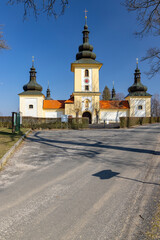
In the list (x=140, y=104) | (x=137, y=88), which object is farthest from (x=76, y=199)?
(x=137, y=88)

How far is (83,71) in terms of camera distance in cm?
3500

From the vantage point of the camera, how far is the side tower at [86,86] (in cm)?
3481

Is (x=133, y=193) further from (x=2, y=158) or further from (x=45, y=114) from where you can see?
(x=45, y=114)

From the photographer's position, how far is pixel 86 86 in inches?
1395

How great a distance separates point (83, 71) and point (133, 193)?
112ft

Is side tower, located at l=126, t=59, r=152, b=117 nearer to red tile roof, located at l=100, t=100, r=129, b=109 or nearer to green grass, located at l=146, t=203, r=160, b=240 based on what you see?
red tile roof, located at l=100, t=100, r=129, b=109

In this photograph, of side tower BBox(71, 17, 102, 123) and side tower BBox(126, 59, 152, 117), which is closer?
side tower BBox(71, 17, 102, 123)

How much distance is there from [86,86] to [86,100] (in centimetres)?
311

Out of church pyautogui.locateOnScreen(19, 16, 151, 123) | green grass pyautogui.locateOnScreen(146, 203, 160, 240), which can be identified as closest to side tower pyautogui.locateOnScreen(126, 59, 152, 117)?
church pyautogui.locateOnScreen(19, 16, 151, 123)

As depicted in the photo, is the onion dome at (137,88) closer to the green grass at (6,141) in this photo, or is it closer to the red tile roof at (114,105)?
the red tile roof at (114,105)

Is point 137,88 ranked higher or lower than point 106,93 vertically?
lower

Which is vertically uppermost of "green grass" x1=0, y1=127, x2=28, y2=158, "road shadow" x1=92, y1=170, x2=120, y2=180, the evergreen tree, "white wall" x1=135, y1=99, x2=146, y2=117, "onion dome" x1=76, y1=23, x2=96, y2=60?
"onion dome" x1=76, y1=23, x2=96, y2=60

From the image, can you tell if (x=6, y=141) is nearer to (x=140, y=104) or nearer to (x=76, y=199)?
(x=76, y=199)

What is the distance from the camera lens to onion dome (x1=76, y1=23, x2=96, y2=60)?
116 ft
